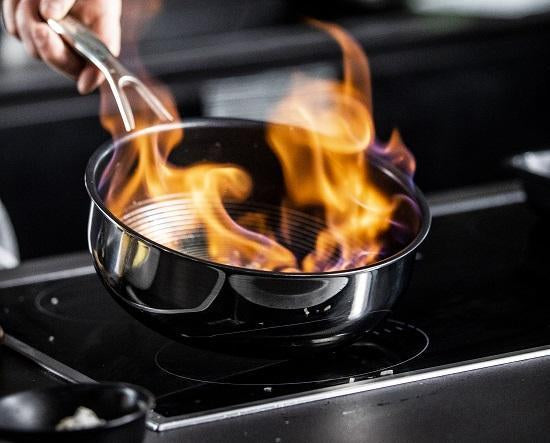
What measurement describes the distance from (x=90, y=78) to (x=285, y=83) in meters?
1.53

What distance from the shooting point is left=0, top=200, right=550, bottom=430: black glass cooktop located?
3.01 feet

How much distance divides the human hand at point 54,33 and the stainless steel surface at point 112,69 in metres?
0.04

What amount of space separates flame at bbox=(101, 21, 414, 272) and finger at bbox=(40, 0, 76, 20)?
0.35 ft

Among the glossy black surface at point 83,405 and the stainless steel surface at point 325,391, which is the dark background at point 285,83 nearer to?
the stainless steel surface at point 325,391

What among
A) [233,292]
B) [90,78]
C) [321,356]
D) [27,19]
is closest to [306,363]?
[321,356]

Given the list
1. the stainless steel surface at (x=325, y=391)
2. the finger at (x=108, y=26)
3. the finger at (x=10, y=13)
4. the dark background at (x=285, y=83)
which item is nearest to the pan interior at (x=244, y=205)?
the stainless steel surface at (x=325, y=391)

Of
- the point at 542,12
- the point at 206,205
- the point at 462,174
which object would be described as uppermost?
the point at 206,205

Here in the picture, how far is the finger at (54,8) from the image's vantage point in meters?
1.15

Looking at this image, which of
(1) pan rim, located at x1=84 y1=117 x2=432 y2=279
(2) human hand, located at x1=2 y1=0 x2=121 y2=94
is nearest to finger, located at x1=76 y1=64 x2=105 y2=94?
(2) human hand, located at x1=2 y1=0 x2=121 y2=94

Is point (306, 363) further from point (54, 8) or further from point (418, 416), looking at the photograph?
point (54, 8)

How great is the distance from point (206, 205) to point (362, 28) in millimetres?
1829

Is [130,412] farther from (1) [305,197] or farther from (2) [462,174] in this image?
(2) [462,174]

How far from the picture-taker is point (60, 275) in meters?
1.23

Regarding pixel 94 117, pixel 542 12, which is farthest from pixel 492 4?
pixel 94 117
